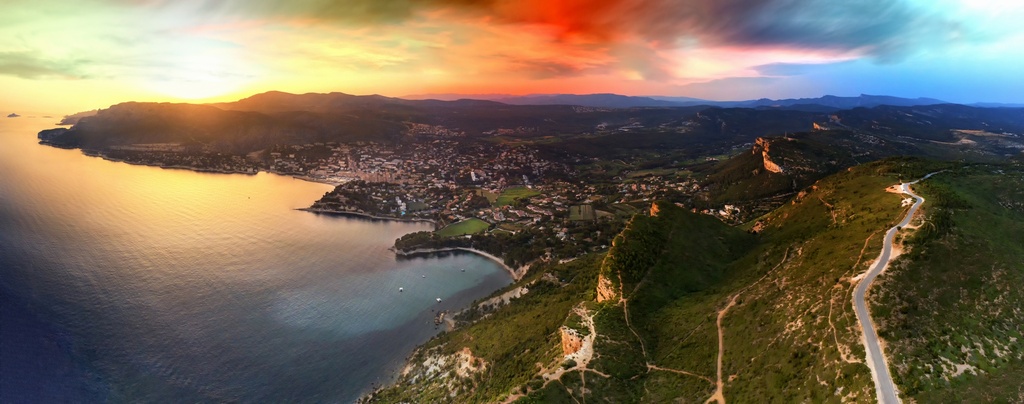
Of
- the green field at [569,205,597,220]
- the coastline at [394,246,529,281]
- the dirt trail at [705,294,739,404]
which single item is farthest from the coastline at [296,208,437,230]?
the dirt trail at [705,294,739,404]

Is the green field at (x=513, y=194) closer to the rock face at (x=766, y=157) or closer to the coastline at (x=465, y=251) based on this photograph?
the coastline at (x=465, y=251)

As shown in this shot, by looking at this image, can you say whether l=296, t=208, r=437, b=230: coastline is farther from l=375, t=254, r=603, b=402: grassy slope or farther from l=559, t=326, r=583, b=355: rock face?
l=559, t=326, r=583, b=355: rock face

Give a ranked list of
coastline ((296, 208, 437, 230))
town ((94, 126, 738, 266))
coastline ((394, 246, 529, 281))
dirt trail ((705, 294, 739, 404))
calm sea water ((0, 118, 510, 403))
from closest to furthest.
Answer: dirt trail ((705, 294, 739, 404)), calm sea water ((0, 118, 510, 403)), coastline ((394, 246, 529, 281)), town ((94, 126, 738, 266)), coastline ((296, 208, 437, 230))

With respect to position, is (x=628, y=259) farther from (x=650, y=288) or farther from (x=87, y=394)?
(x=87, y=394)

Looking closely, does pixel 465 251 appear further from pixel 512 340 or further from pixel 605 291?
pixel 605 291

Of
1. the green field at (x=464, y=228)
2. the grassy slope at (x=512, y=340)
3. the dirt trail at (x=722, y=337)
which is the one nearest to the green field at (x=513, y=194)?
the green field at (x=464, y=228)

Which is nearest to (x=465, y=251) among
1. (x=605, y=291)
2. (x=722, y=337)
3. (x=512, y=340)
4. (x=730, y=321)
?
(x=512, y=340)

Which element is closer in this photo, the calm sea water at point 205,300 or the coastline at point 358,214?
the calm sea water at point 205,300
